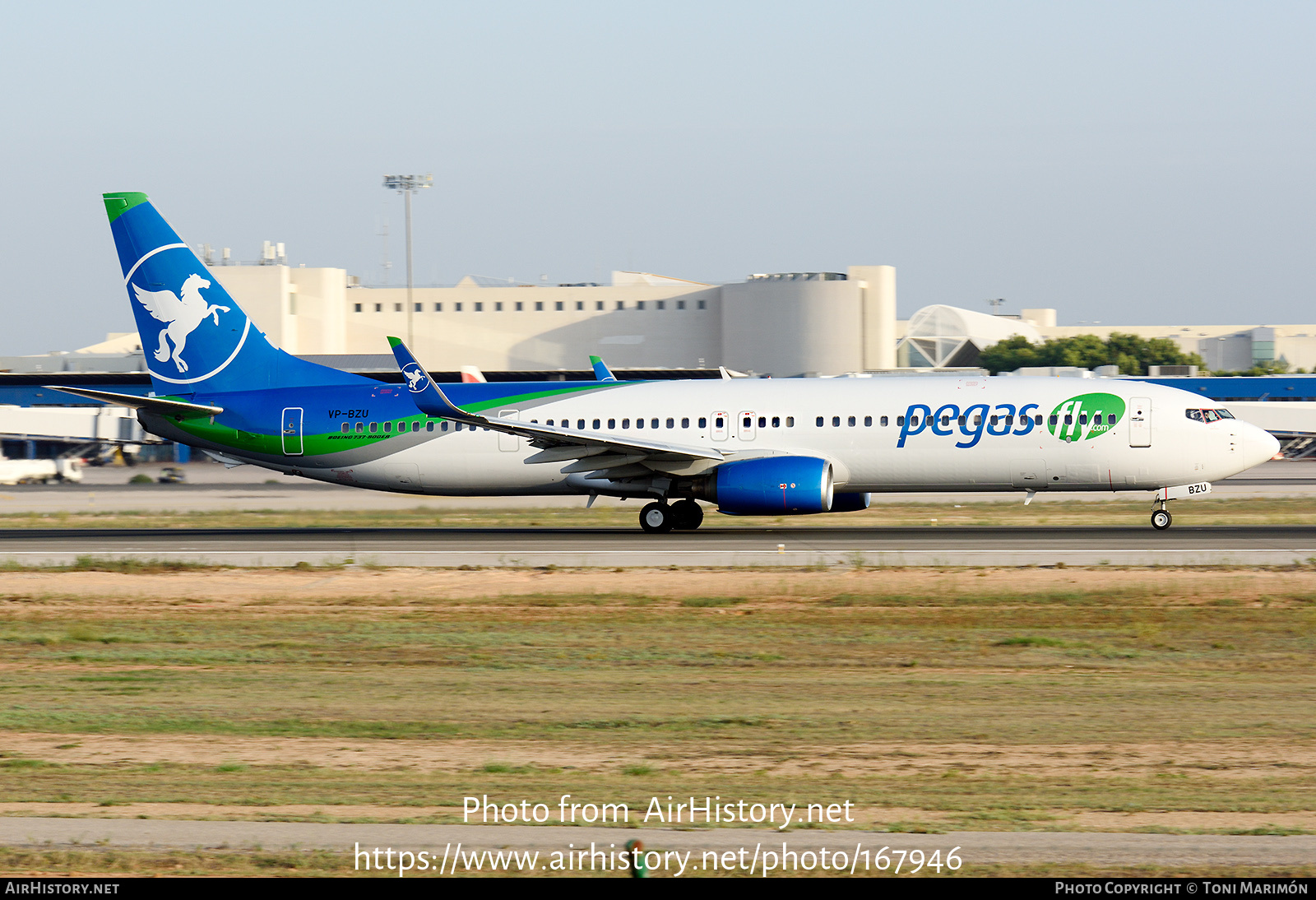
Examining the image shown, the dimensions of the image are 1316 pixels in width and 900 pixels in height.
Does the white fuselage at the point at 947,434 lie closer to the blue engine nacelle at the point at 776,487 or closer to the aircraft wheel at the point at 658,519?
the blue engine nacelle at the point at 776,487

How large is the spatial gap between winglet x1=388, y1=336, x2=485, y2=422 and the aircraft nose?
56.8ft

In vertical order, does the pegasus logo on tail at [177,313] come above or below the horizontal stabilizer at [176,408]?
above

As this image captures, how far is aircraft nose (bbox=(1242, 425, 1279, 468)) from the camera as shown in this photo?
29.7 m

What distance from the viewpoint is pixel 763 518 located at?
122ft

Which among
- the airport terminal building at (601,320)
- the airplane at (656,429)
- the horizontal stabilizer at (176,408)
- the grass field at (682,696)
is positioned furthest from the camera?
the airport terminal building at (601,320)

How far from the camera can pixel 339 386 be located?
33.2m

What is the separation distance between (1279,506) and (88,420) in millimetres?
66549

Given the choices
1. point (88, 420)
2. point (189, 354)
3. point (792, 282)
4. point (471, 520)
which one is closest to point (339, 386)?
point (189, 354)

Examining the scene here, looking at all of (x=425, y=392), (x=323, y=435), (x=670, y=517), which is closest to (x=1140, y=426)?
(x=670, y=517)

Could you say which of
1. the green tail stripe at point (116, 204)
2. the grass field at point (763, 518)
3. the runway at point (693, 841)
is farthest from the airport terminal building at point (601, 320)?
the runway at point (693, 841)

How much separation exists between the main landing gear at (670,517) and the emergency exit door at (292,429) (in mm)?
8852

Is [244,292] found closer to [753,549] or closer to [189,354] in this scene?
[189,354]

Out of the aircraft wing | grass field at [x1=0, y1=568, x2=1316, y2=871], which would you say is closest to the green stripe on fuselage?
the aircraft wing

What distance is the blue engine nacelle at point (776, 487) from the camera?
28.7 meters
